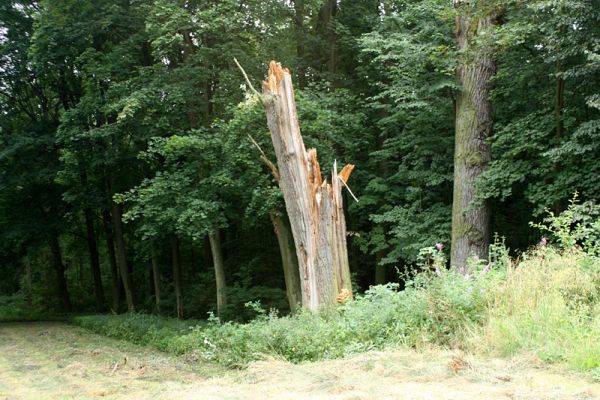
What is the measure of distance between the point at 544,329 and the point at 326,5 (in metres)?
15.5

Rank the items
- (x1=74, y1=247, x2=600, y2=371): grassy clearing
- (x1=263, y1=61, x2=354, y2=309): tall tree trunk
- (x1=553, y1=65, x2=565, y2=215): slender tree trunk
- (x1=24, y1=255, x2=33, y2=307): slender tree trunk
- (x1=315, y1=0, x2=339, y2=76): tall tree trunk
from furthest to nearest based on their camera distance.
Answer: (x1=24, y1=255, x2=33, y2=307): slender tree trunk, (x1=315, y1=0, x2=339, y2=76): tall tree trunk, (x1=553, y1=65, x2=565, y2=215): slender tree trunk, (x1=263, y1=61, x2=354, y2=309): tall tree trunk, (x1=74, y1=247, x2=600, y2=371): grassy clearing

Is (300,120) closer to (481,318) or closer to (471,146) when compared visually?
(471,146)

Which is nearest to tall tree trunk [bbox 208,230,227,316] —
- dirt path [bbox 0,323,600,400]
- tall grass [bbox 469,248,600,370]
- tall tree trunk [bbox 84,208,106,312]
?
dirt path [bbox 0,323,600,400]

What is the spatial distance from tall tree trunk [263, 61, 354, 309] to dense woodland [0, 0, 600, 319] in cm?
296

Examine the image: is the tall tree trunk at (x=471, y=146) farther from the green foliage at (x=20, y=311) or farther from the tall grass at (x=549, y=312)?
the green foliage at (x=20, y=311)

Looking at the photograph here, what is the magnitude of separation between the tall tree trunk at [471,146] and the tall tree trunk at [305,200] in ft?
9.22

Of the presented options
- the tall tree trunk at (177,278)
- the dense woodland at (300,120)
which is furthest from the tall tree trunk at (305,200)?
the tall tree trunk at (177,278)

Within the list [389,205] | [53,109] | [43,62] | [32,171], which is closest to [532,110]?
[389,205]

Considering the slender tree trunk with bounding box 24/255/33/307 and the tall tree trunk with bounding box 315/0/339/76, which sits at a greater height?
the tall tree trunk with bounding box 315/0/339/76

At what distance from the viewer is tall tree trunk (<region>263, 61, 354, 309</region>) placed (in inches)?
383

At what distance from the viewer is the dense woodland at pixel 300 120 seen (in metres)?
10.5

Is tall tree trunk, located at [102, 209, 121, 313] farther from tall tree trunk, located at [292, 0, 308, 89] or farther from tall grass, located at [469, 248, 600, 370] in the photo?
tall grass, located at [469, 248, 600, 370]

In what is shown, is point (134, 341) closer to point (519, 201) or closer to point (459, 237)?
point (459, 237)

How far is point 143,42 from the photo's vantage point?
18.1 metres
